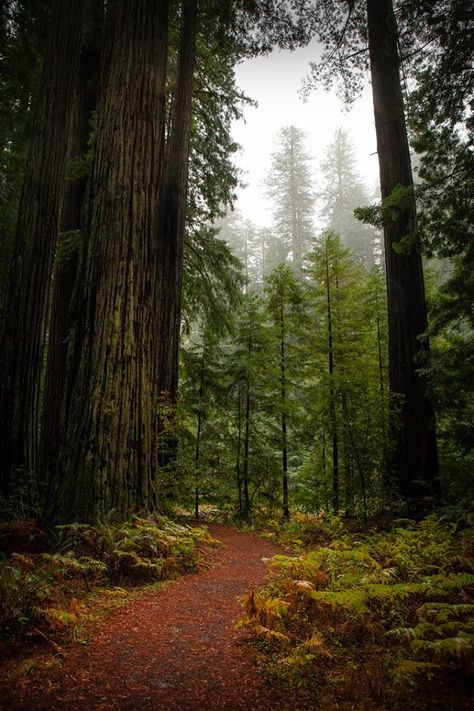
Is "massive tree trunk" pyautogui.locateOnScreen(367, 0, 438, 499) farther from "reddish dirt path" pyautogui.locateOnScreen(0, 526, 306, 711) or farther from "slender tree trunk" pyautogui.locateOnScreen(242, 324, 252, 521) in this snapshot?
"reddish dirt path" pyautogui.locateOnScreen(0, 526, 306, 711)

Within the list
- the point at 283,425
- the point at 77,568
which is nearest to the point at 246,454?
the point at 283,425

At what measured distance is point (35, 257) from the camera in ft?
22.4

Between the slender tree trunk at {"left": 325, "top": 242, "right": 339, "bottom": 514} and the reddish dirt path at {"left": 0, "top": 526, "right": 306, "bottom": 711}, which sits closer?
the reddish dirt path at {"left": 0, "top": 526, "right": 306, "bottom": 711}

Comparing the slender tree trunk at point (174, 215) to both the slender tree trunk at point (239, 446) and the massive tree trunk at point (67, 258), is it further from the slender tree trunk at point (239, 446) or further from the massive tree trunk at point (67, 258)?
the slender tree trunk at point (239, 446)

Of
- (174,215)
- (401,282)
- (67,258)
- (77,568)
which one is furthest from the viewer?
(174,215)

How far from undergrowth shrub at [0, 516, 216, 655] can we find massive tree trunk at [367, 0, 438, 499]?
12.8 ft

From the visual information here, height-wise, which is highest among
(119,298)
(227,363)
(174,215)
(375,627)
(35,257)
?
(174,215)

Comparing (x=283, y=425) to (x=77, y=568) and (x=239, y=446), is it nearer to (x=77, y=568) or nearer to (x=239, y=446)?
(x=239, y=446)

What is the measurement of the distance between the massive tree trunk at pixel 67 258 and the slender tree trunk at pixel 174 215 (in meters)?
1.78

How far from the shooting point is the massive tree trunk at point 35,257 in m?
6.33

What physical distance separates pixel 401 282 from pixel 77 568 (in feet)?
22.0

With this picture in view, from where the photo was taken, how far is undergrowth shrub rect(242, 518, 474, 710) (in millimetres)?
1848

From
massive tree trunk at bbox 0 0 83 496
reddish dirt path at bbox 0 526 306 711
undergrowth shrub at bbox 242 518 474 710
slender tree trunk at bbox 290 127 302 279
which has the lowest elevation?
reddish dirt path at bbox 0 526 306 711

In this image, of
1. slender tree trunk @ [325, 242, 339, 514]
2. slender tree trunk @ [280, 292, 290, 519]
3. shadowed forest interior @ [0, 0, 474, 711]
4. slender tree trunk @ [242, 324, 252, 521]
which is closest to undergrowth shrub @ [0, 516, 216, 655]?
shadowed forest interior @ [0, 0, 474, 711]
